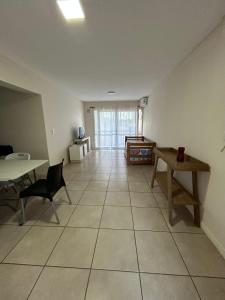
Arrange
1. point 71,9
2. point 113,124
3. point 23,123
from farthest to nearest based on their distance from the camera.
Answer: point 113,124
point 23,123
point 71,9

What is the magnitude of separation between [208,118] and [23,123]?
3.52 metres

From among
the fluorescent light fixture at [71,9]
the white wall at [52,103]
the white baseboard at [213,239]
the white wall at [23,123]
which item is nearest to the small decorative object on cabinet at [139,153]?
the white wall at [52,103]

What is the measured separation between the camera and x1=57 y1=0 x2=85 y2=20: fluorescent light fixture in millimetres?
1130

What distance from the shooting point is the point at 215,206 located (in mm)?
1466

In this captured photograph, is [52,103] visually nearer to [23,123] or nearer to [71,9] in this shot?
[23,123]

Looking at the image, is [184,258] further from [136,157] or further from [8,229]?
[136,157]

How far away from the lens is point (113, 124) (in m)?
6.50

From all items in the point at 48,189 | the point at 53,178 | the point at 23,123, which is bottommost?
the point at 48,189

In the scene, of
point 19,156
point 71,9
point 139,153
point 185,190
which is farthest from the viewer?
point 139,153

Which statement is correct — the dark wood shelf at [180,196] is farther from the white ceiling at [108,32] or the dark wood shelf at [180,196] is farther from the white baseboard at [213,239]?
the white ceiling at [108,32]

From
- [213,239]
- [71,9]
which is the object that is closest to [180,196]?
[213,239]

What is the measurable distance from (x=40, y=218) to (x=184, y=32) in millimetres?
2991

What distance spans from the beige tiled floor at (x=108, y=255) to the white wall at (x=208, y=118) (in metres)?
0.35

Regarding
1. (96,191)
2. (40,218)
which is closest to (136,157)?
(96,191)
